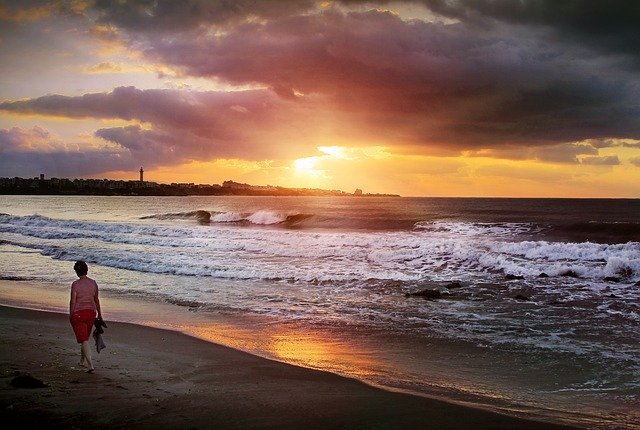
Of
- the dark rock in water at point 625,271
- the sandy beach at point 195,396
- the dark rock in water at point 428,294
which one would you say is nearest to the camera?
the sandy beach at point 195,396

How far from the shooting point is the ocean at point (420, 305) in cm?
777

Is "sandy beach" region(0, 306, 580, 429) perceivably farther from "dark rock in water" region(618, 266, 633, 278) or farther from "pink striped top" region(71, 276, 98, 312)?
"dark rock in water" region(618, 266, 633, 278)

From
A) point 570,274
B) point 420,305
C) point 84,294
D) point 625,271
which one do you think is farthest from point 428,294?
point 84,294

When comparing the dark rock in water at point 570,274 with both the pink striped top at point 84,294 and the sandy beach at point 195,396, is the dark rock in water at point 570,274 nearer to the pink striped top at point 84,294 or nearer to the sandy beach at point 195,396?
the sandy beach at point 195,396

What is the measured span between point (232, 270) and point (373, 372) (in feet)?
45.6

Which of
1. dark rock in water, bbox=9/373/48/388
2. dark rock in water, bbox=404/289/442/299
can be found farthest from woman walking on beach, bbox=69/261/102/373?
dark rock in water, bbox=404/289/442/299

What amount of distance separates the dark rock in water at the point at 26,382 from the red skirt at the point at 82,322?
113 centimetres

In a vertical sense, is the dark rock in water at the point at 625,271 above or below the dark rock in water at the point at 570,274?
above

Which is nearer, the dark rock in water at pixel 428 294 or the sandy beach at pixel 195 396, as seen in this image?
the sandy beach at pixel 195 396

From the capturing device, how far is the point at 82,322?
7.81 metres

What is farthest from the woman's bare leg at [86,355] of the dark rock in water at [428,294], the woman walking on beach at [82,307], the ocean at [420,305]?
the dark rock in water at [428,294]

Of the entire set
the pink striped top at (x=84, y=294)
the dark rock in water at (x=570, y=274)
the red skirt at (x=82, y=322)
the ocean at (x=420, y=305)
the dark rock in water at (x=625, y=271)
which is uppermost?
the pink striped top at (x=84, y=294)

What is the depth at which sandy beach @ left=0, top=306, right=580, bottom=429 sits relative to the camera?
565 centimetres

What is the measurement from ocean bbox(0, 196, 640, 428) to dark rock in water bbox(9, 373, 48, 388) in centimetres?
378
